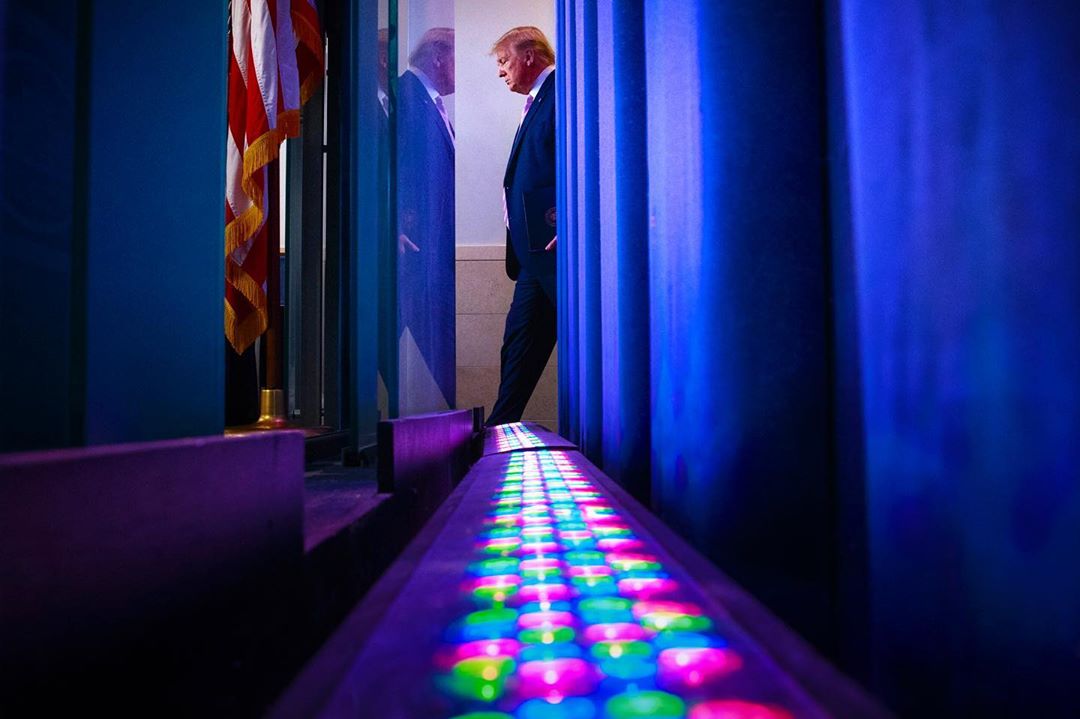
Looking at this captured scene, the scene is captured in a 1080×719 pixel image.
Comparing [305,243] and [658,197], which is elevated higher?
[305,243]

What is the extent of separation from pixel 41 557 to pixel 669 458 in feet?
1.51

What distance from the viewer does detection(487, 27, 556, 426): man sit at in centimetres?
332

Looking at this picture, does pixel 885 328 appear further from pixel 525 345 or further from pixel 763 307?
pixel 525 345

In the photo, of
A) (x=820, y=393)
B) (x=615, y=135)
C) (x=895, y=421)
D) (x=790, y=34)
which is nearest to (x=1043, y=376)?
(x=895, y=421)

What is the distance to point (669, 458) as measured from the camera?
2.06 ft

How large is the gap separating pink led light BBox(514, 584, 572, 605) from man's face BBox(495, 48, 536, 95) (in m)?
3.84

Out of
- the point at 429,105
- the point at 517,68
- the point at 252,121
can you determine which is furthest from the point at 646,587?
the point at 517,68

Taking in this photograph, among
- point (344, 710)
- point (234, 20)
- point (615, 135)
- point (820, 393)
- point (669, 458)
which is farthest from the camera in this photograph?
point (234, 20)

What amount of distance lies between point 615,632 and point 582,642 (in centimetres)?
2

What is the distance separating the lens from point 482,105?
435 centimetres

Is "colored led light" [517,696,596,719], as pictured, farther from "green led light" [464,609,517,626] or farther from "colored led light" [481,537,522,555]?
"colored led light" [481,537,522,555]

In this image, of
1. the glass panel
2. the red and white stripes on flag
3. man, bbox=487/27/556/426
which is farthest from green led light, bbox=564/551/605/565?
man, bbox=487/27/556/426

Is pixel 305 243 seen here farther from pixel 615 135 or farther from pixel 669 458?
pixel 669 458

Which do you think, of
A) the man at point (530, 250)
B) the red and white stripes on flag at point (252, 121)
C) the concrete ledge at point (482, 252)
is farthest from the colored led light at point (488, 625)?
the concrete ledge at point (482, 252)
